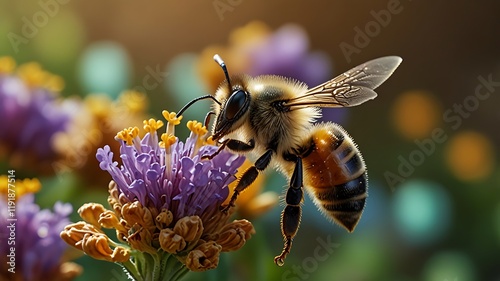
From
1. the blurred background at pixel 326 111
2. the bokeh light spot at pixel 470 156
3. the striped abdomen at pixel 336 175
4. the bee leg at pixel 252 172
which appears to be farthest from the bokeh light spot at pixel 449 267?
the bee leg at pixel 252 172

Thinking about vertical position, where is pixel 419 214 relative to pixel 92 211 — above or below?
below

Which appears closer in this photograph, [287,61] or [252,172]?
[252,172]

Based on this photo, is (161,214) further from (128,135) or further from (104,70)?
(104,70)

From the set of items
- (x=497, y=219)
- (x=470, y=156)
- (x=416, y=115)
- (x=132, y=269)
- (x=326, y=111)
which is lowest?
(x=497, y=219)

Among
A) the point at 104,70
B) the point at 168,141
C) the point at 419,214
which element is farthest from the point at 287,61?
the point at 168,141

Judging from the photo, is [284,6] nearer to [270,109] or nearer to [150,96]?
[150,96]

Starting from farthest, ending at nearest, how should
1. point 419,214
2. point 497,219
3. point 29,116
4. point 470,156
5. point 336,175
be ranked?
1. point 470,156
2. point 497,219
3. point 419,214
4. point 29,116
5. point 336,175

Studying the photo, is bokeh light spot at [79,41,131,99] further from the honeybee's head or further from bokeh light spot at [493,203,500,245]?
bokeh light spot at [493,203,500,245]

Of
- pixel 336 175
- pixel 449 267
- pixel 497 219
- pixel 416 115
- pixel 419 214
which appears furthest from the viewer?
pixel 416 115
